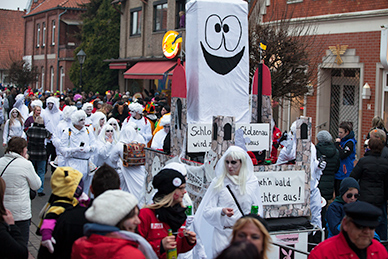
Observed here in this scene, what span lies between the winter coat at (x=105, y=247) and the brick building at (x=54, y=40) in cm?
3993

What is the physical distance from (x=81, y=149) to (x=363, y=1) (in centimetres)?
1113

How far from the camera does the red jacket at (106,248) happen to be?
2.92 m

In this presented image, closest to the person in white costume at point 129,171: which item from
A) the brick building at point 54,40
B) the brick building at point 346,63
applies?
the brick building at point 346,63

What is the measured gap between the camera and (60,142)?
8.85m

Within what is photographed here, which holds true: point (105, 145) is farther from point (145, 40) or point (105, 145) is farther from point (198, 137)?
point (145, 40)

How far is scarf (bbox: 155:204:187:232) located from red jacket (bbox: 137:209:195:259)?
0.04 m

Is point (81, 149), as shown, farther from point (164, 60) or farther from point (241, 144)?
point (164, 60)

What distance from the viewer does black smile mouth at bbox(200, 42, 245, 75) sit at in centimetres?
793

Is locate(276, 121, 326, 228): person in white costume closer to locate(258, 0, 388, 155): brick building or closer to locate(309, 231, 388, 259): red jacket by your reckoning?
locate(309, 231, 388, 259): red jacket

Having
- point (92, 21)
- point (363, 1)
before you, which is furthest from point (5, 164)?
point (92, 21)

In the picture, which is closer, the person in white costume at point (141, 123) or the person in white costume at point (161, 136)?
the person in white costume at point (161, 136)

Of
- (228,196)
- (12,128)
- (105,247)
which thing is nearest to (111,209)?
(105,247)

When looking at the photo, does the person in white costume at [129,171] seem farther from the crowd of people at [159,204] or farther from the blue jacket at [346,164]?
the blue jacket at [346,164]

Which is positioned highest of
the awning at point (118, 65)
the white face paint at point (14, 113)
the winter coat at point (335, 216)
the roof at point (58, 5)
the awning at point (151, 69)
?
the roof at point (58, 5)
